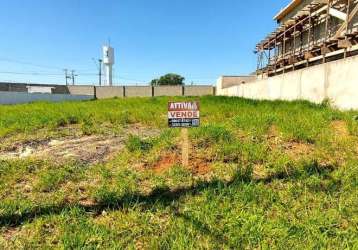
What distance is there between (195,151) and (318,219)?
6.74ft

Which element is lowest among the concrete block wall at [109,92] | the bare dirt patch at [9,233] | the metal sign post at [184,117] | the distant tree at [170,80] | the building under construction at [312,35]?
the bare dirt patch at [9,233]

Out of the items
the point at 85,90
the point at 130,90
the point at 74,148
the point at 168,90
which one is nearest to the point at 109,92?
the point at 130,90

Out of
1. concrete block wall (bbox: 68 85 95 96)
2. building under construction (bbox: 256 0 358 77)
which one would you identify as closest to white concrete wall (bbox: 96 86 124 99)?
concrete block wall (bbox: 68 85 95 96)

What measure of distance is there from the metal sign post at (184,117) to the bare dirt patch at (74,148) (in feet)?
4.08

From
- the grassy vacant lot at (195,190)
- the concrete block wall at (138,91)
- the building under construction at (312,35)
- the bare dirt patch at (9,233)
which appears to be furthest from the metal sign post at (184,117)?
the concrete block wall at (138,91)

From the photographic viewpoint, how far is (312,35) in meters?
15.9

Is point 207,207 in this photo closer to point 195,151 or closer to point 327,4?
point 195,151

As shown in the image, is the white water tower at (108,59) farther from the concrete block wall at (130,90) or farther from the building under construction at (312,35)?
the building under construction at (312,35)

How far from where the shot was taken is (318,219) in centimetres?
277

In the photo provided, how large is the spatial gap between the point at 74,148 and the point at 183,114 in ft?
7.40

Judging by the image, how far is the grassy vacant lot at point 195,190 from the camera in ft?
8.55

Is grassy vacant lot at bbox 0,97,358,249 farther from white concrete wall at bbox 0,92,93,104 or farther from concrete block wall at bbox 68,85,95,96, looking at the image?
concrete block wall at bbox 68,85,95,96

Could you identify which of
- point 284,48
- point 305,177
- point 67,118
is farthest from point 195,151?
point 284,48

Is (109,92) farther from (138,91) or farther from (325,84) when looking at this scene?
(325,84)
